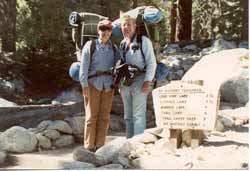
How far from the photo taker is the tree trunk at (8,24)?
760cm

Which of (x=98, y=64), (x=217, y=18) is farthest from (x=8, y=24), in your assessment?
(x=217, y=18)

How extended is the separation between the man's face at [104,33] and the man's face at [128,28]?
14 centimetres

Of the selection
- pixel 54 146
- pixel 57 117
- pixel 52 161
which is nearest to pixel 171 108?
pixel 52 161

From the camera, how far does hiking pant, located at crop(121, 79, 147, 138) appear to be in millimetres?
4762

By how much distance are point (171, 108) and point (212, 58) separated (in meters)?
3.93

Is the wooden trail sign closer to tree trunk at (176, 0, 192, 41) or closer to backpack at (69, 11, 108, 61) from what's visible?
backpack at (69, 11, 108, 61)

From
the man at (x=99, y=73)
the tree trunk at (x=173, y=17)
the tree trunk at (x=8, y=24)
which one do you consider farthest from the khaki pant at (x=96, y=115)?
the tree trunk at (x=173, y=17)

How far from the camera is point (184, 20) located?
44.3 feet

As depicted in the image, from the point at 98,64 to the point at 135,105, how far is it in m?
0.52

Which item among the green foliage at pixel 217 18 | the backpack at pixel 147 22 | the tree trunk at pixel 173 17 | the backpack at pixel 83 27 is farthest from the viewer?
the tree trunk at pixel 173 17

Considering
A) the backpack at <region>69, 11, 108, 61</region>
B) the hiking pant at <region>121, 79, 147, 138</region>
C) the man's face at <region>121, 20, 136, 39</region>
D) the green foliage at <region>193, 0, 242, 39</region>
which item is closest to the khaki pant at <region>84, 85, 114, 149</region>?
the hiking pant at <region>121, 79, 147, 138</region>

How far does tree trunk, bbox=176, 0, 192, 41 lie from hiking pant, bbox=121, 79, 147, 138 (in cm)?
853

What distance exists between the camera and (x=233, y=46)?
38.2 feet

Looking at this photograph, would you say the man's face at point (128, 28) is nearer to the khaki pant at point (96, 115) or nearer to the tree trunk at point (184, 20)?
the khaki pant at point (96, 115)
